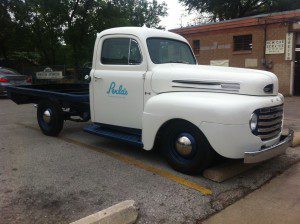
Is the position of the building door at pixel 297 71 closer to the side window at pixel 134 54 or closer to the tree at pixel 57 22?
the tree at pixel 57 22

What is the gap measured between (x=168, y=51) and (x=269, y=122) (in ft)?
7.06

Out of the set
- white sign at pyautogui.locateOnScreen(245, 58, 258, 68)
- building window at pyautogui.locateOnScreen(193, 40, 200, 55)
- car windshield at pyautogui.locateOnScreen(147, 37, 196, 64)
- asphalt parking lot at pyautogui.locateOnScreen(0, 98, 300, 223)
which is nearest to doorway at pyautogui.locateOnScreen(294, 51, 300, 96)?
white sign at pyautogui.locateOnScreen(245, 58, 258, 68)

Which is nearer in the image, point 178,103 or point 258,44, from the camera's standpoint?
point 178,103

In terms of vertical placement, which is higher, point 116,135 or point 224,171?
point 116,135

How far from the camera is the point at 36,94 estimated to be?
300 inches

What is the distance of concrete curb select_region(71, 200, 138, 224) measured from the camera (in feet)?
11.2

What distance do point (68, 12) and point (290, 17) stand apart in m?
14.6

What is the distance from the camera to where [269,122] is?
4906mm

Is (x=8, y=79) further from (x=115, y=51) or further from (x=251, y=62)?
(x=251, y=62)

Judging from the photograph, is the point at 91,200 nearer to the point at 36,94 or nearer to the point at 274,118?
the point at 274,118

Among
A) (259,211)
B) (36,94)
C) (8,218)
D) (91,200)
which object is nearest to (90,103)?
(36,94)

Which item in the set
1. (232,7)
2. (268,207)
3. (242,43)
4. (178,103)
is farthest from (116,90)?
(232,7)

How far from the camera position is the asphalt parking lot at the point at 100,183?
398 cm

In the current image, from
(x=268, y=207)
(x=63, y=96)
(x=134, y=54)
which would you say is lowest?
(x=268, y=207)
